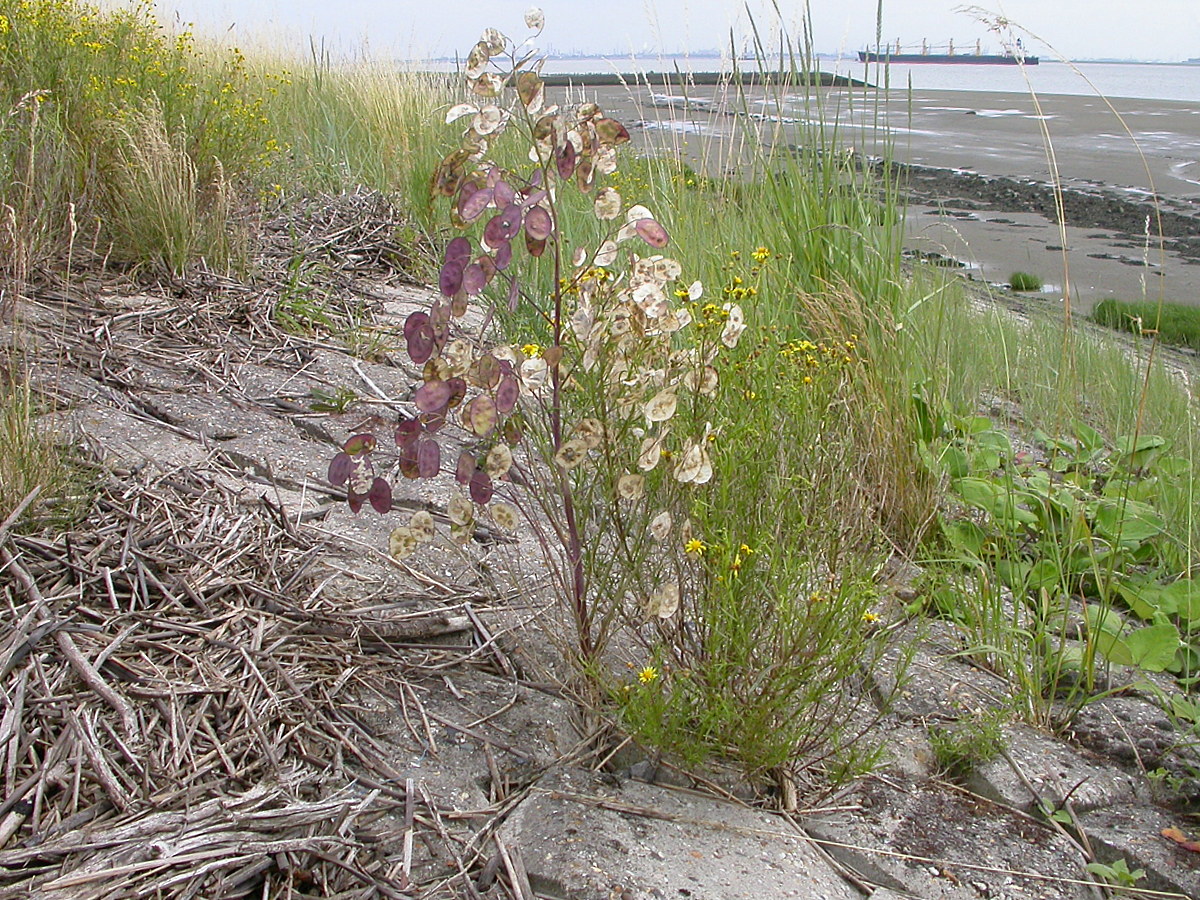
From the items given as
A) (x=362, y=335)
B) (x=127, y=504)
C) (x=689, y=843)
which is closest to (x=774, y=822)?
(x=689, y=843)

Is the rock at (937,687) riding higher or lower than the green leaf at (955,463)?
lower

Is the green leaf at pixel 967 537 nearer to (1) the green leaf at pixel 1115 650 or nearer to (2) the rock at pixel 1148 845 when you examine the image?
(1) the green leaf at pixel 1115 650

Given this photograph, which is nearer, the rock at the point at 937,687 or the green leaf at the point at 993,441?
the rock at the point at 937,687

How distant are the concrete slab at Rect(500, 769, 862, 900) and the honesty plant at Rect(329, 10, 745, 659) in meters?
0.36

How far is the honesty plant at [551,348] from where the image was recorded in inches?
62.1

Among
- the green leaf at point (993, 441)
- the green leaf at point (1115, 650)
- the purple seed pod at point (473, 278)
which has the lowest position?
the green leaf at point (1115, 650)

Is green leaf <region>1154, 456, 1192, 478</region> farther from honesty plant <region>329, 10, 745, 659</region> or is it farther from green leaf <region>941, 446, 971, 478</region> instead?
honesty plant <region>329, 10, 745, 659</region>

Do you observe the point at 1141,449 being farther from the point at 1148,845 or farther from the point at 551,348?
the point at 551,348

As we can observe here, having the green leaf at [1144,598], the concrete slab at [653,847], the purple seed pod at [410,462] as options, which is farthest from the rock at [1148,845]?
the purple seed pod at [410,462]

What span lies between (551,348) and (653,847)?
83 cm

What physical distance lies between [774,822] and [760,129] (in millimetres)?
2833

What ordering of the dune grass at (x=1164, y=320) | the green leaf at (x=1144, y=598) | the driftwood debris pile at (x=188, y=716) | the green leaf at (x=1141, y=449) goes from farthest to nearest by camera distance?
the dune grass at (x=1164, y=320) < the green leaf at (x=1141, y=449) < the green leaf at (x=1144, y=598) < the driftwood debris pile at (x=188, y=716)

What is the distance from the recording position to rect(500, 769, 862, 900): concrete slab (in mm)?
1562

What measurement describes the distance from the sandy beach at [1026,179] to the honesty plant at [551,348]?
1.53 meters
